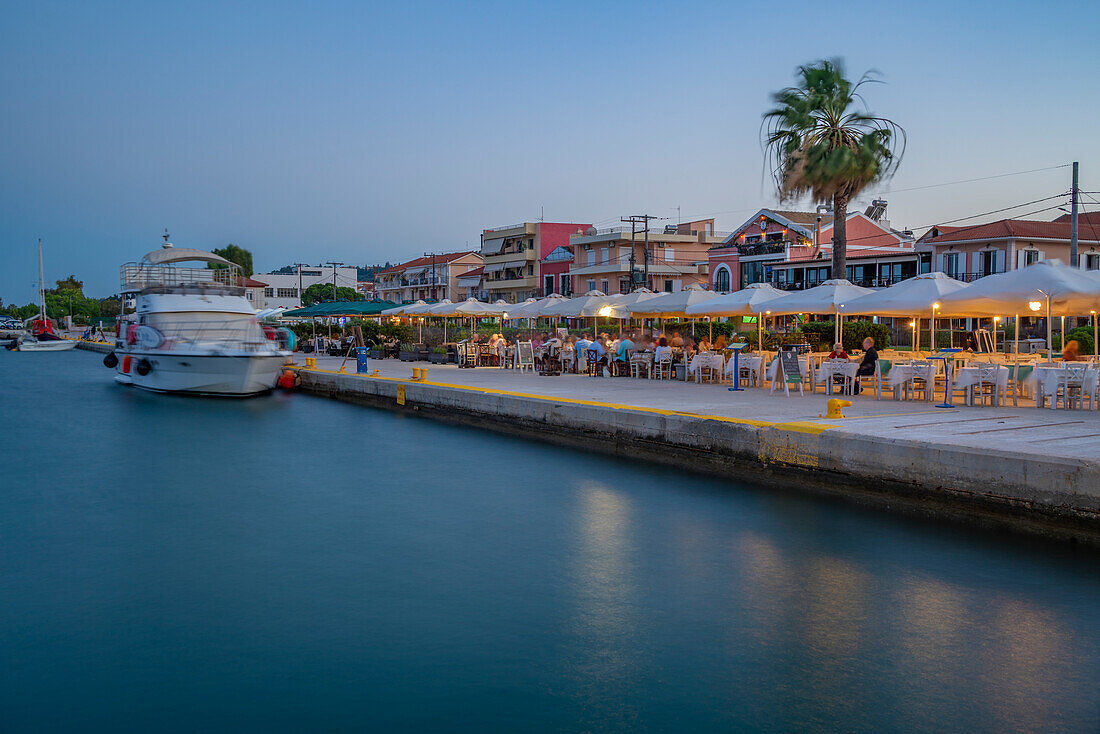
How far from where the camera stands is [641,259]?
2687 inches

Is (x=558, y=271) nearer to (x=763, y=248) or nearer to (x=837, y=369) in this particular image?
(x=763, y=248)

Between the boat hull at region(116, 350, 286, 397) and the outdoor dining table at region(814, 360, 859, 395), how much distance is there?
16744 millimetres

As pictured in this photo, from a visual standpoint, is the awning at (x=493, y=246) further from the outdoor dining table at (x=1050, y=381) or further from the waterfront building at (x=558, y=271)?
the outdoor dining table at (x=1050, y=381)

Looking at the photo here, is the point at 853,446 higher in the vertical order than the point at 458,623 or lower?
higher

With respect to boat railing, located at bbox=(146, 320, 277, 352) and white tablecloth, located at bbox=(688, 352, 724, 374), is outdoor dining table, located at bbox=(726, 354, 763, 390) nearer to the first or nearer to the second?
white tablecloth, located at bbox=(688, 352, 724, 374)

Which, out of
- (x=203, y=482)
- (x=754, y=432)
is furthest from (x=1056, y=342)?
(x=203, y=482)

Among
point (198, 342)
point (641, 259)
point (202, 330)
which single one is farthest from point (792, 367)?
point (641, 259)

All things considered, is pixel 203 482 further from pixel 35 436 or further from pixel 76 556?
pixel 35 436

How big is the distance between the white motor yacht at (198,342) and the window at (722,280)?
136ft

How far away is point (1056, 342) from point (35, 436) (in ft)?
109

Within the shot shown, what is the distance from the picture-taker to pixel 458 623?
7094mm

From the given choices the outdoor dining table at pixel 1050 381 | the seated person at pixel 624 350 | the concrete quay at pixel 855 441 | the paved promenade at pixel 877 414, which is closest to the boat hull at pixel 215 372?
the paved promenade at pixel 877 414

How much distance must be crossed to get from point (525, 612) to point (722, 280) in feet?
191

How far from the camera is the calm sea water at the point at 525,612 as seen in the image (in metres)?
5.61
